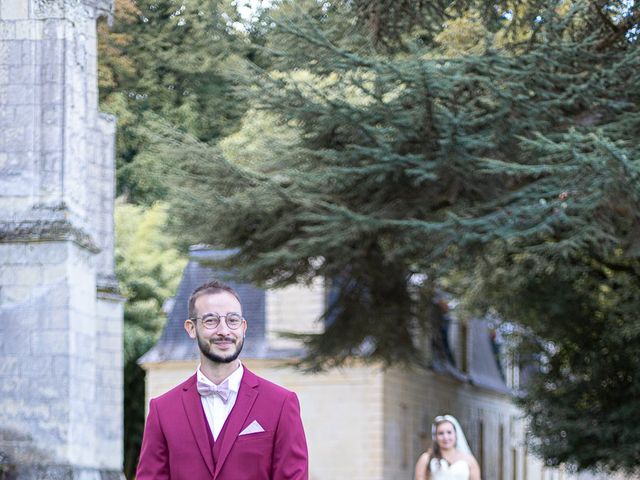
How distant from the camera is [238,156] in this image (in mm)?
24453

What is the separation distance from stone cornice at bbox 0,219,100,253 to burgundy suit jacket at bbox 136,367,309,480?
16.1 m

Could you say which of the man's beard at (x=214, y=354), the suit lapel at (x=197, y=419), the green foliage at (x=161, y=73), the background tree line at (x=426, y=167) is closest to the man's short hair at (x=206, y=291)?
the man's beard at (x=214, y=354)

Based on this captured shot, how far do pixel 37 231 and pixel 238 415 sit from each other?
16.4 metres

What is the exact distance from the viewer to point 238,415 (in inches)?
206

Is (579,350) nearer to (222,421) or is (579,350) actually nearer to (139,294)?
(139,294)

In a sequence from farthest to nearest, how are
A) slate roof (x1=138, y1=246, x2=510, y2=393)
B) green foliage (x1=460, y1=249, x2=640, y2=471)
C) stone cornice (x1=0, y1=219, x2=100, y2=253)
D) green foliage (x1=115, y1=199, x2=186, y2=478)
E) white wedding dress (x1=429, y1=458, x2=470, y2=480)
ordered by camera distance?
1. green foliage (x1=115, y1=199, x2=186, y2=478)
2. slate roof (x1=138, y1=246, x2=510, y2=393)
3. green foliage (x1=460, y1=249, x2=640, y2=471)
4. stone cornice (x1=0, y1=219, x2=100, y2=253)
5. white wedding dress (x1=429, y1=458, x2=470, y2=480)

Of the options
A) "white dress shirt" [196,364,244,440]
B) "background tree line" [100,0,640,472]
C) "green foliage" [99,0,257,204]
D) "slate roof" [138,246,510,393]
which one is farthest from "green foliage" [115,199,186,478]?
"white dress shirt" [196,364,244,440]

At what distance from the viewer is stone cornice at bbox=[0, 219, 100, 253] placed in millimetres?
21188

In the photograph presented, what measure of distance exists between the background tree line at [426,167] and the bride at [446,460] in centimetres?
673

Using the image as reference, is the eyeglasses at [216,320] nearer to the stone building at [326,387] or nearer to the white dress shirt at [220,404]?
the white dress shirt at [220,404]

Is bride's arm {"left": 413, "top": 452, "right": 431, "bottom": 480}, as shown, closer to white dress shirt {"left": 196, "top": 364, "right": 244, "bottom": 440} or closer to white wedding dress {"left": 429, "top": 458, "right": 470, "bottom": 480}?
white wedding dress {"left": 429, "top": 458, "right": 470, "bottom": 480}

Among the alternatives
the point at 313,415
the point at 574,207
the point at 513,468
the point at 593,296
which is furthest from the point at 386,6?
the point at 513,468

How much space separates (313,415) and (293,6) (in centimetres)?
1802

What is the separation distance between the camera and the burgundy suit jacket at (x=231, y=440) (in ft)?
17.2
